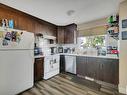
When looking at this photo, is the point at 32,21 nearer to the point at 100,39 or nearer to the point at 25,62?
the point at 25,62

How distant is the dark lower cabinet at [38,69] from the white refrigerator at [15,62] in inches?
16.6

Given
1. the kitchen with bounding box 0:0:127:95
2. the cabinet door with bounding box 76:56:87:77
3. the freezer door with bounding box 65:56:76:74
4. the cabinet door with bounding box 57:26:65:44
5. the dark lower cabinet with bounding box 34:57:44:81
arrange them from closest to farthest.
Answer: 1. the kitchen with bounding box 0:0:127:95
2. the dark lower cabinet with bounding box 34:57:44:81
3. the cabinet door with bounding box 76:56:87:77
4. the freezer door with bounding box 65:56:76:74
5. the cabinet door with bounding box 57:26:65:44

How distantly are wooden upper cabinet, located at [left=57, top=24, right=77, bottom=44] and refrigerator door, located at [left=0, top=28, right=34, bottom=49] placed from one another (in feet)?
7.31

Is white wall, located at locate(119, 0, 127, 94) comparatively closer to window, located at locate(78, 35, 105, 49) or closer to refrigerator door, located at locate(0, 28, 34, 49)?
window, located at locate(78, 35, 105, 49)

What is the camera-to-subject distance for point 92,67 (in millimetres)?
3412

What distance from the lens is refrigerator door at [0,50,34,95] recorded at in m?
1.99

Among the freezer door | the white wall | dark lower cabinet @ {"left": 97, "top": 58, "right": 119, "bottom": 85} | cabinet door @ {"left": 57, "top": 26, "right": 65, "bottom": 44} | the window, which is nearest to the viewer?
the white wall

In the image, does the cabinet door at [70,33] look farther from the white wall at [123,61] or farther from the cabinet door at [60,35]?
the white wall at [123,61]

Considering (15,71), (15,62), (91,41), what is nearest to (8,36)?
(15,62)

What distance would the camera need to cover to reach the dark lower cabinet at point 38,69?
10.3 feet

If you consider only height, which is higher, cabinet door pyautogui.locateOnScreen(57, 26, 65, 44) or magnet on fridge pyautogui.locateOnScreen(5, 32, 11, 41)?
cabinet door pyautogui.locateOnScreen(57, 26, 65, 44)

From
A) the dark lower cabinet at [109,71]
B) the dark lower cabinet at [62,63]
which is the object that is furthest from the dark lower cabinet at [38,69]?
the dark lower cabinet at [109,71]

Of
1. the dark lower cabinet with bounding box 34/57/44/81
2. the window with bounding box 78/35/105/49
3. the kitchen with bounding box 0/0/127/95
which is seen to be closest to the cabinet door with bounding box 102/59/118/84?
the kitchen with bounding box 0/0/127/95

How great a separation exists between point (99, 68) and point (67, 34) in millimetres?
2246
